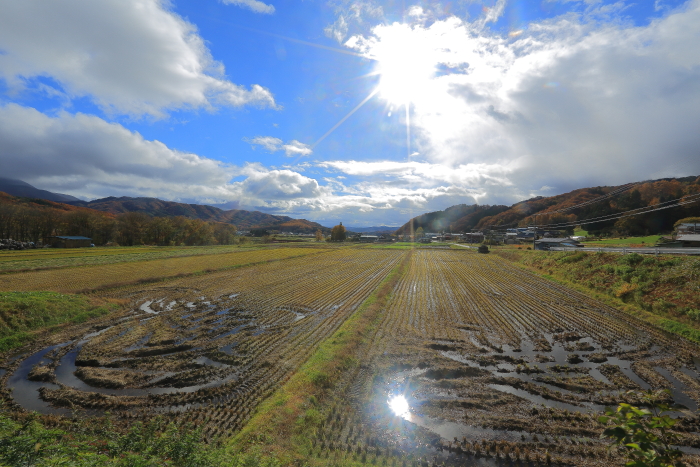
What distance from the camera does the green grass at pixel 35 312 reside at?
12.0m

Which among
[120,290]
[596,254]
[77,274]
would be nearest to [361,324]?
[120,290]

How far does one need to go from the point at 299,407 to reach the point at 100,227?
86.0 metres

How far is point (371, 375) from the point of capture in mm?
9500

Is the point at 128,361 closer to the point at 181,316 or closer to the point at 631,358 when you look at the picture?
the point at 181,316

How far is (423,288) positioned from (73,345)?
20.0 m

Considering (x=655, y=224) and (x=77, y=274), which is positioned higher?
(x=655, y=224)

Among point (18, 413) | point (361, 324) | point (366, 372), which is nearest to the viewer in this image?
point (18, 413)

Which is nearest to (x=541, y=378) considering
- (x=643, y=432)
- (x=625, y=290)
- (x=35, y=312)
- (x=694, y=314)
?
(x=643, y=432)

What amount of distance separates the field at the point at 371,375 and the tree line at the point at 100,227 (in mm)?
69411

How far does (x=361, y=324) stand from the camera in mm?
13586

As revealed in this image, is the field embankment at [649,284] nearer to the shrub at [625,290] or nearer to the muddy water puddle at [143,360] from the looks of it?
the shrub at [625,290]

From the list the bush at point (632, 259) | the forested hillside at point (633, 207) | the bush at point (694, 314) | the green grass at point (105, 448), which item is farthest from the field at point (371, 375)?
the forested hillside at point (633, 207)

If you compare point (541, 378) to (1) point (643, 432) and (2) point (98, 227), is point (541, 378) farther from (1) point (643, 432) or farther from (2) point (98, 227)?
(2) point (98, 227)

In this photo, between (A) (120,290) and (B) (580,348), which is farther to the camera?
(A) (120,290)
